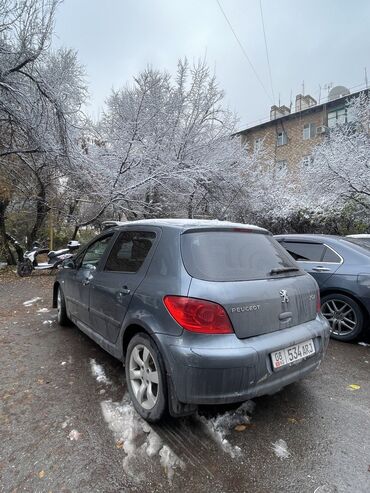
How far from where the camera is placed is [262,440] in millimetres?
2336

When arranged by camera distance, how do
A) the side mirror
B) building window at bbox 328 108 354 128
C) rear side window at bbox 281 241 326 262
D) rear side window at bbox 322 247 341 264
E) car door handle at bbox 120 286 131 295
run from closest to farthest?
car door handle at bbox 120 286 131 295 → the side mirror → rear side window at bbox 322 247 341 264 → rear side window at bbox 281 241 326 262 → building window at bbox 328 108 354 128

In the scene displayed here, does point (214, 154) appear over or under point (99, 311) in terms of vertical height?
over

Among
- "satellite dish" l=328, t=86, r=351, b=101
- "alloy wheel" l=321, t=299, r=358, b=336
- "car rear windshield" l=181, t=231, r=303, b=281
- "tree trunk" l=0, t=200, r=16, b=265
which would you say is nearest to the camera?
"car rear windshield" l=181, t=231, r=303, b=281

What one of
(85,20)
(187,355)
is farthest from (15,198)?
(187,355)

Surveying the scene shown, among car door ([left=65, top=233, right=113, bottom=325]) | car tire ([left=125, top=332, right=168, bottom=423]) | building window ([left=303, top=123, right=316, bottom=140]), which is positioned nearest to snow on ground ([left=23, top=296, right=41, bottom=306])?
car door ([left=65, top=233, right=113, bottom=325])

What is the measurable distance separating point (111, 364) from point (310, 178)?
11668 millimetres

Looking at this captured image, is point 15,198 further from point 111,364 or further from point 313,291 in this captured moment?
point 313,291

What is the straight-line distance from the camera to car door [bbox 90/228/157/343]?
279 cm

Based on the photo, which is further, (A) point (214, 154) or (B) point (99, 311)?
(A) point (214, 154)

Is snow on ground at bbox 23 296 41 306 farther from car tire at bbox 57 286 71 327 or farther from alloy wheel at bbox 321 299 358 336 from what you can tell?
alloy wheel at bbox 321 299 358 336

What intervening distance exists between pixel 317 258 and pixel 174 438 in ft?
11.8

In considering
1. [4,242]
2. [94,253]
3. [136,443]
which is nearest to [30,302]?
[94,253]

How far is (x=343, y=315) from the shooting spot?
4.44 meters

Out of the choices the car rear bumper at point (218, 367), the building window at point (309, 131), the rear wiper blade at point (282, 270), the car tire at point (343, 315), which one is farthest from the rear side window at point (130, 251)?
the building window at point (309, 131)
